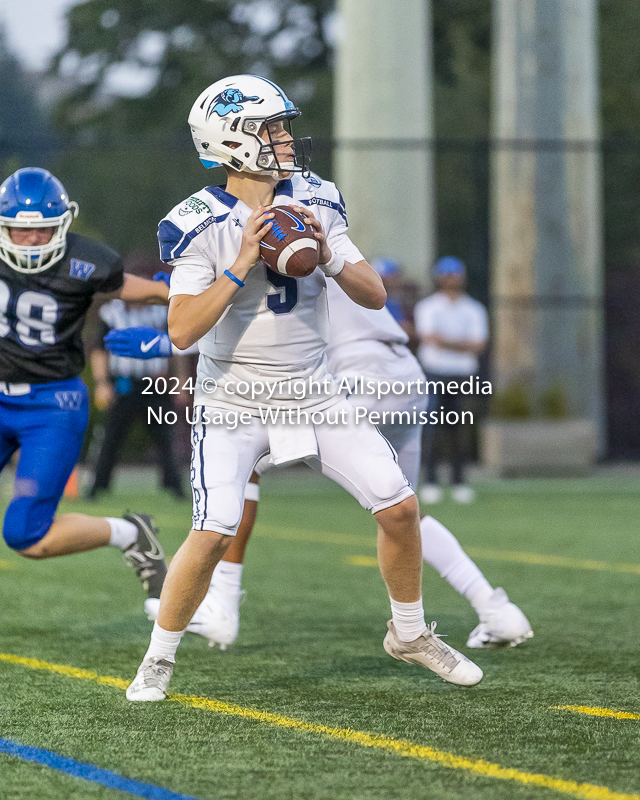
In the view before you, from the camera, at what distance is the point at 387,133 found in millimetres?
16484

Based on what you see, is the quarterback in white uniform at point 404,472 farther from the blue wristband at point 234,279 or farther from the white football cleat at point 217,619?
the blue wristband at point 234,279

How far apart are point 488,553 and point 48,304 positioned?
4.21 meters

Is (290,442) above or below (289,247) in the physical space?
below

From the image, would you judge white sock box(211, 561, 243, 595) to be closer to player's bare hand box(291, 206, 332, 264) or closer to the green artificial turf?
the green artificial turf

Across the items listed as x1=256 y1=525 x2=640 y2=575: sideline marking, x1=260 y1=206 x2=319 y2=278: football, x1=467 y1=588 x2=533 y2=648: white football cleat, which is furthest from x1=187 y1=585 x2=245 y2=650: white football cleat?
x1=256 y1=525 x2=640 y2=575: sideline marking

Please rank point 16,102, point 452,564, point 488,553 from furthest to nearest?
point 16,102 < point 488,553 < point 452,564

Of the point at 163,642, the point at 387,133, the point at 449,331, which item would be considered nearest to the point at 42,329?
the point at 163,642

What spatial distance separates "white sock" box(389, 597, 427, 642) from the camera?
4.54m

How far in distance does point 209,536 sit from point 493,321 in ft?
43.7

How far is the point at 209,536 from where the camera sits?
14.2ft

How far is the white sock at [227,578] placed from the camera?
538 centimetres

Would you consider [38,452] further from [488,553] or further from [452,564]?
[488,553]

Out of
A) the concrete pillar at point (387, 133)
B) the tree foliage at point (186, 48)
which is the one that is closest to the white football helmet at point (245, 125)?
the concrete pillar at point (387, 133)

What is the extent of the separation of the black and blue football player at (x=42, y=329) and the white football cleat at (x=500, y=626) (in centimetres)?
165
